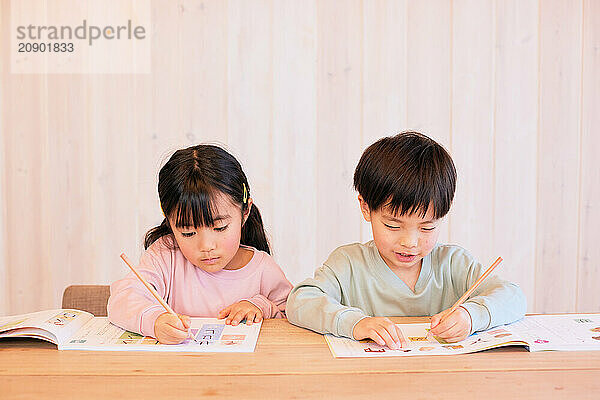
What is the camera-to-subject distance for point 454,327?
4.00 ft

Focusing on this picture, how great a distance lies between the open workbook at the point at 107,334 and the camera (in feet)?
3.87

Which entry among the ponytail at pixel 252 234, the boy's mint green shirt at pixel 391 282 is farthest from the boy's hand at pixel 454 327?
the ponytail at pixel 252 234

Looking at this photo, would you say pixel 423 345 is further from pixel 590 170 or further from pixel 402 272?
pixel 590 170

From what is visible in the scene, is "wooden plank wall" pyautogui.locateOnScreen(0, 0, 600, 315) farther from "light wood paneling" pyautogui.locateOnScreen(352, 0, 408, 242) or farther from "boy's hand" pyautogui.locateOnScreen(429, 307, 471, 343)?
"boy's hand" pyautogui.locateOnScreen(429, 307, 471, 343)

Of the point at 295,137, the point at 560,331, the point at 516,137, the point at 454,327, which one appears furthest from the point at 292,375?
the point at 516,137

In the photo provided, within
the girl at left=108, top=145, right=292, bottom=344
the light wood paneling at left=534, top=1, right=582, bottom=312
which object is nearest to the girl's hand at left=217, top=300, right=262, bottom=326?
the girl at left=108, top=145, right=292, bottom=344

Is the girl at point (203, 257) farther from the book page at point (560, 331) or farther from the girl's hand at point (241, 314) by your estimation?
the book page at point (560, 331)

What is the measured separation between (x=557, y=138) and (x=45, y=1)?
2040 mm

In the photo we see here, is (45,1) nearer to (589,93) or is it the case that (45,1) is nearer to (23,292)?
(23,292)

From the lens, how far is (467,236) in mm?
2703

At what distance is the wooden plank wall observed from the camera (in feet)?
8.55

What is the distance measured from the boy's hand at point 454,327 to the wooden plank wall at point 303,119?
1.42 m

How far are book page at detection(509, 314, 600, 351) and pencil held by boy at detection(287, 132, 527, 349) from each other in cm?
4

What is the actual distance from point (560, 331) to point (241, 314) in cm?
61
